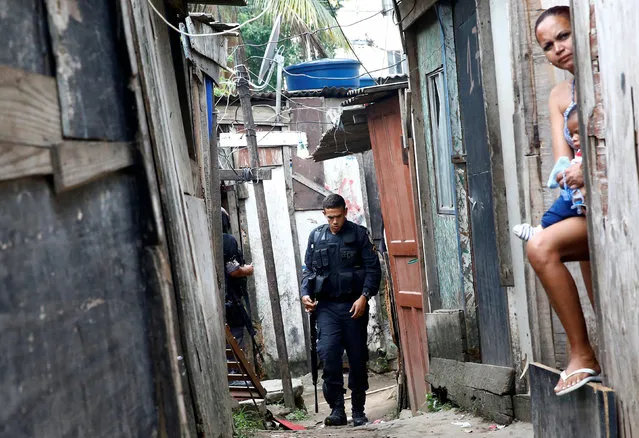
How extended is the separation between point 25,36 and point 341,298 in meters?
6.73

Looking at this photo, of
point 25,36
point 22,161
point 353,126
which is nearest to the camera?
point 22,161

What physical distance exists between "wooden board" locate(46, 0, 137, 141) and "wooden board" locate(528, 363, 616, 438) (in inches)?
84.0

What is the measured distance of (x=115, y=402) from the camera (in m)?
2.64

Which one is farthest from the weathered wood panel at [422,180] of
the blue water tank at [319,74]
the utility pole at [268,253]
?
the blue water tank at [319,74]

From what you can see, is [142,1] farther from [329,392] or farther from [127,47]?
[329,392]

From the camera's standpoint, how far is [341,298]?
348 inches

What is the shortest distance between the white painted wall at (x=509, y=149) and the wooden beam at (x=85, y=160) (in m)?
3.44

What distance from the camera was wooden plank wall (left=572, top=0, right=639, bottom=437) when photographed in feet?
9.86

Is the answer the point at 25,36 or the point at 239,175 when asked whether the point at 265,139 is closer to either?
the point at 239,175

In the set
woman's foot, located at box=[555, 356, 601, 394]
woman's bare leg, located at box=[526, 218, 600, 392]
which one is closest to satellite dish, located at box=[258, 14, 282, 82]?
woman's bare leg, located at box=[526, 218, 600, 392]

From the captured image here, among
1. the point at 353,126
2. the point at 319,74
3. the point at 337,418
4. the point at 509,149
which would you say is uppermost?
the point at 319,74

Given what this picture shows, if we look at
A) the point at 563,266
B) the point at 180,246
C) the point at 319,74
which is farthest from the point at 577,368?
the point at 319,74

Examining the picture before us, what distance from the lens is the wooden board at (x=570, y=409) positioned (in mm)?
3305

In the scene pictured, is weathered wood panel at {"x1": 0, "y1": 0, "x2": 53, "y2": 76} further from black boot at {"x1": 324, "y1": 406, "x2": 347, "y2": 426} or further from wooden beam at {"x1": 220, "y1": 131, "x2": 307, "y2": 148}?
wooden beam at {"x1": 220, "y1": 131, "x2": 307, "y2": 148}
